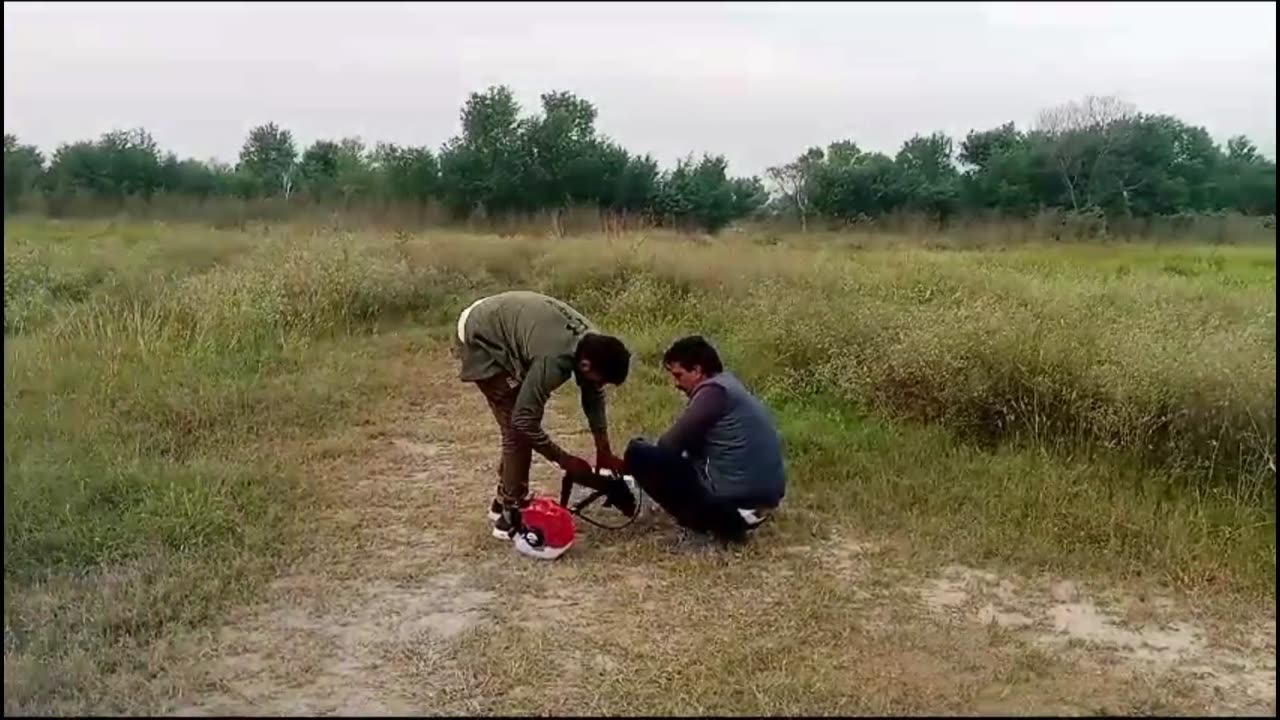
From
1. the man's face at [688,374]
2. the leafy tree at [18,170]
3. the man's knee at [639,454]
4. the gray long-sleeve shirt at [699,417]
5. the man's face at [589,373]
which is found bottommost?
the man's knee at [639,454]

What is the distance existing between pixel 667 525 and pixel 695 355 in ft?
2.38

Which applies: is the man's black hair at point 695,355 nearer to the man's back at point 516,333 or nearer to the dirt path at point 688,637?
the man's back at point 516,333

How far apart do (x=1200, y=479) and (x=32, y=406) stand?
19.1ft

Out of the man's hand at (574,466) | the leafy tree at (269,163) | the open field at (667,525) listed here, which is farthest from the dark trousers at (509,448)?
the leafy tree at (269,163)

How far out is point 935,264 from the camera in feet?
33.7

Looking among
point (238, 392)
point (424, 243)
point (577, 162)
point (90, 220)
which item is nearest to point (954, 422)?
point (238, 392)

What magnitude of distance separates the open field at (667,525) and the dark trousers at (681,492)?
12 centimetres

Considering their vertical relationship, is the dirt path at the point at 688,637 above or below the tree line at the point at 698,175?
below

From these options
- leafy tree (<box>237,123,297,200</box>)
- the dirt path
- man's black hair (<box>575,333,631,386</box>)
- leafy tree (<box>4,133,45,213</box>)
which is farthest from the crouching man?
leafy tree (<box>237,123,297,200</box>)

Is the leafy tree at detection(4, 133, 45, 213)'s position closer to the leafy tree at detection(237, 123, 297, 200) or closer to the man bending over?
the man bending over

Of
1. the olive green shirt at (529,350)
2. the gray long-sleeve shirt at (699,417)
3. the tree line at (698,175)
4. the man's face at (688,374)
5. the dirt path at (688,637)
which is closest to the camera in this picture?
the dirt path at (688,637)

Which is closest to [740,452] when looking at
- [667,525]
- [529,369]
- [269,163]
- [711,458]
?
[711,458]

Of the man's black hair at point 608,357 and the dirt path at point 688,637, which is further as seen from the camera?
the man's black hair at point 608,357

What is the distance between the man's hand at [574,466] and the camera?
3863 millimetres
